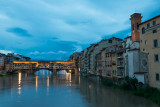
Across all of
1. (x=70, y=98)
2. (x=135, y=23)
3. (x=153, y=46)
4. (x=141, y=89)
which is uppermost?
(x=135, y=23)

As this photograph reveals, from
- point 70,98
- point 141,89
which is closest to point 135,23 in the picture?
point 141,89

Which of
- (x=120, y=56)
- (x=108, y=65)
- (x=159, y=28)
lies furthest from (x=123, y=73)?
(x=159, y=28)

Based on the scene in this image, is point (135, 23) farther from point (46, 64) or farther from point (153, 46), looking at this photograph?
point (46, 64)

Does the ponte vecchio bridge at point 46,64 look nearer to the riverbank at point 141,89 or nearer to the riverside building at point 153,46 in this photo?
the riverbank at point 141,89

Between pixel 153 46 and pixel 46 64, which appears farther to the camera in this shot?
pixel 46 64

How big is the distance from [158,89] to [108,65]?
21.9m

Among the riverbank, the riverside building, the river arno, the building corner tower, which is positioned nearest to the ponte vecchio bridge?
the river arno

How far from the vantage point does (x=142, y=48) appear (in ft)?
107

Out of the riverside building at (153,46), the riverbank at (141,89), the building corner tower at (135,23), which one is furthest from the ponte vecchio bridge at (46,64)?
the riverside building at (153,46)

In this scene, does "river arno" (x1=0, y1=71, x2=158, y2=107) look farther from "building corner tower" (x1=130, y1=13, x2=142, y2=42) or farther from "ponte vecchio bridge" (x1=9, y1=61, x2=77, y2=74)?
"ponte vecchio bridge" (x1=9, y1=61, x2=77, y2=74)

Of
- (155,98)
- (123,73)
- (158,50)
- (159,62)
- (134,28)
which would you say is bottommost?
(155,98)

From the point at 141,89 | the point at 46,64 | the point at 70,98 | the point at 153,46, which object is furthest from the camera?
the point at 46,64

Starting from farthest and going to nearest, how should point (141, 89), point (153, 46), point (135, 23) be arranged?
point (135, 23) < point (141, 89) < point (153, 46)

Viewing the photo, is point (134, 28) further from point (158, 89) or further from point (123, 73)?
point (158, 89)
